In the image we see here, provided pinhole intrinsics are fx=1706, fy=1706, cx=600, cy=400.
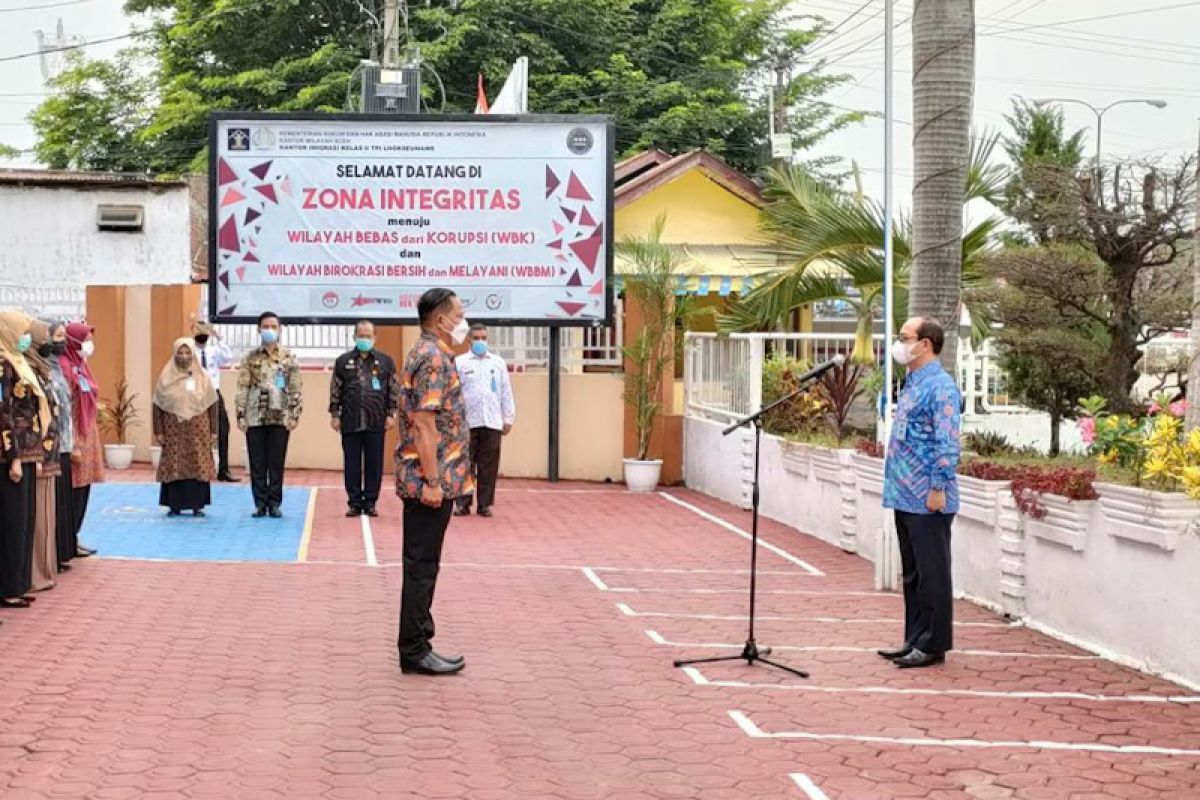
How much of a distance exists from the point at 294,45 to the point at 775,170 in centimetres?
2533

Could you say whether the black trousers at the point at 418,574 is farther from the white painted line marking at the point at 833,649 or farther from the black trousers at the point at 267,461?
the black trousers at the point at 267,461

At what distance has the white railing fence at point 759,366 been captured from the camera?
17264 millimetres

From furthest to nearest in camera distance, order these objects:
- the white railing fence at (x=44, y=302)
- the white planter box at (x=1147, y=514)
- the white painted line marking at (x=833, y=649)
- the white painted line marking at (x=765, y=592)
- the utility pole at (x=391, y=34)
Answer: the utility pole at (x=391, y=34) → the white railing fence at (x=44, y=302) → the white painted line marking at (x=765, y=592) → the white painted line marking at (x=833, y=649) → the white planter box at (x=1147, y=514)

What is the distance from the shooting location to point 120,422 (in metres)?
21.0

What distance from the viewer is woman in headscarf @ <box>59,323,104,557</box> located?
1242cm

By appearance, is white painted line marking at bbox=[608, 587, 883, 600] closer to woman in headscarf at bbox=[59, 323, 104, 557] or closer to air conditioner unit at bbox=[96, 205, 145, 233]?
woman in headscarf at bbox=[59, 323, 104, 557]

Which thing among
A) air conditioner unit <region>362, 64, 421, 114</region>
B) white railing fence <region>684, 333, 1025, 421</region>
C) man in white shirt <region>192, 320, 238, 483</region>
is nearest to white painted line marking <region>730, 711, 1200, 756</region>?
white railing fence <region>684, 333, 1025, 421</region>

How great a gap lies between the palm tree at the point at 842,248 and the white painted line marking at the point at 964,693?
632cm

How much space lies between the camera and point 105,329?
2120 centimetres

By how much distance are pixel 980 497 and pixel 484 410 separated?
6.40 metres

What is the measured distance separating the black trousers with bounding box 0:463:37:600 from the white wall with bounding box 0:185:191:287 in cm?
1743

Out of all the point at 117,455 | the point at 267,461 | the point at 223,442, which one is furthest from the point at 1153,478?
the point at 117,455

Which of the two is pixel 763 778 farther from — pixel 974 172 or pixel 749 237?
pixel 749 237

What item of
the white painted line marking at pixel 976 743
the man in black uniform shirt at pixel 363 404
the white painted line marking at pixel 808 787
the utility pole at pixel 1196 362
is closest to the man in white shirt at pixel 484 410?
the man in black uniform shirt at pixel 363 404
